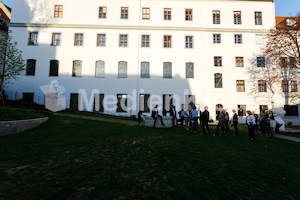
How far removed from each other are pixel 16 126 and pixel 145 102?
17297mm

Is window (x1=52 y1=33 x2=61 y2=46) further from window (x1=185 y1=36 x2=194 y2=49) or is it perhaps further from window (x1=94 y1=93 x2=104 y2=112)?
window (x1=185 y1=36 x2=194 y2=49)

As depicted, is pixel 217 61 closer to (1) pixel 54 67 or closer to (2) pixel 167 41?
(2) pixel 167 41

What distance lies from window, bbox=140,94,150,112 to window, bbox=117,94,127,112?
224 centimetres

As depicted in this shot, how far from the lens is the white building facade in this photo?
26938 millimetres

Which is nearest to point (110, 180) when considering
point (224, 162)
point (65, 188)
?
point (65, 188)

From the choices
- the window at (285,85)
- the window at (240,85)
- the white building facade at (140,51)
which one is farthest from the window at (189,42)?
the window at (285,85)

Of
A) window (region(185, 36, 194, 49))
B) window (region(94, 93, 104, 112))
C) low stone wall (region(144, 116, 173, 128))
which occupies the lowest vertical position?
low stone wall (region(144, 116, 173, 128))

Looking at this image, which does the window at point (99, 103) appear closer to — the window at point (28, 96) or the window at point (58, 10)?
the window at point (28, 96)

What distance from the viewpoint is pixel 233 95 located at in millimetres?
27828

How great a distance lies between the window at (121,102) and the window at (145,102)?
224 centimetres

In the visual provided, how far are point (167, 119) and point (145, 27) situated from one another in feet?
57.2

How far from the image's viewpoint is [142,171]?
569 centimetres

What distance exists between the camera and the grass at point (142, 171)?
14.7 ft

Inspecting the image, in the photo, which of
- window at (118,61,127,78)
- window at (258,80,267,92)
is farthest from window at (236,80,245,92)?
window at (118,61,127,78)
